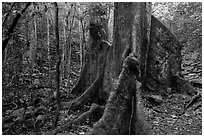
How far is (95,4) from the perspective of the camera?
8414 mm

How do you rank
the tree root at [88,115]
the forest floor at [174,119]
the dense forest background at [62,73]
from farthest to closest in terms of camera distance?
the tree root at [88,115] < the dense forest background at [62,73] < the forest floor at [174,119]

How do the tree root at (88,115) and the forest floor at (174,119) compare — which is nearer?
the forest floor at (174,119)

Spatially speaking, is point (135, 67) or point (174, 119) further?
point (174, 119)

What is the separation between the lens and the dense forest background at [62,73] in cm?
564

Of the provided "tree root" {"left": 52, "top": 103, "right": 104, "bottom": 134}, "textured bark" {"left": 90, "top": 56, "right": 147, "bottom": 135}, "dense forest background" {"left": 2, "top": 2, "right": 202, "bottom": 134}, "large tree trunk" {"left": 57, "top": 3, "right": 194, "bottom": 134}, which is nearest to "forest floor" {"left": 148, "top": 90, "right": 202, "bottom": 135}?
"dense forest background" {"left": 2, "top": 2, "right": 202, "bottom": 134}

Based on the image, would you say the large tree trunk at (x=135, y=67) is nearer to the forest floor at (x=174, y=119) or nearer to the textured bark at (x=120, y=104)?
the textured bark at (x=120, y=104)

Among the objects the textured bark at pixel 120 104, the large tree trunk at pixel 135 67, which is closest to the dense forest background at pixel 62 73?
the large tree trunk at pixel 135 67

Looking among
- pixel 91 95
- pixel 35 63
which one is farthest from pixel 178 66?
pixel 35 63

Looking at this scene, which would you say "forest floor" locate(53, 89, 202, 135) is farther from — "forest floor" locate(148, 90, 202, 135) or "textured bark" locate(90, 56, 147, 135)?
"textured bark" locate(90, 56, 147, 135)

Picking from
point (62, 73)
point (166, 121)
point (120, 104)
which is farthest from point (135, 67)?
point (62, 73)

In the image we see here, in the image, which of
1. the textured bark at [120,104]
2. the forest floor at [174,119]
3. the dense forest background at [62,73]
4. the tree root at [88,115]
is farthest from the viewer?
the tree root at [88,115]

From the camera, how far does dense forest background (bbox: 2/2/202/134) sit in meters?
5.64

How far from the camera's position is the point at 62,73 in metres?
10.6

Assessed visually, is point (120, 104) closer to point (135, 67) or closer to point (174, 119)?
point (135, 67)
